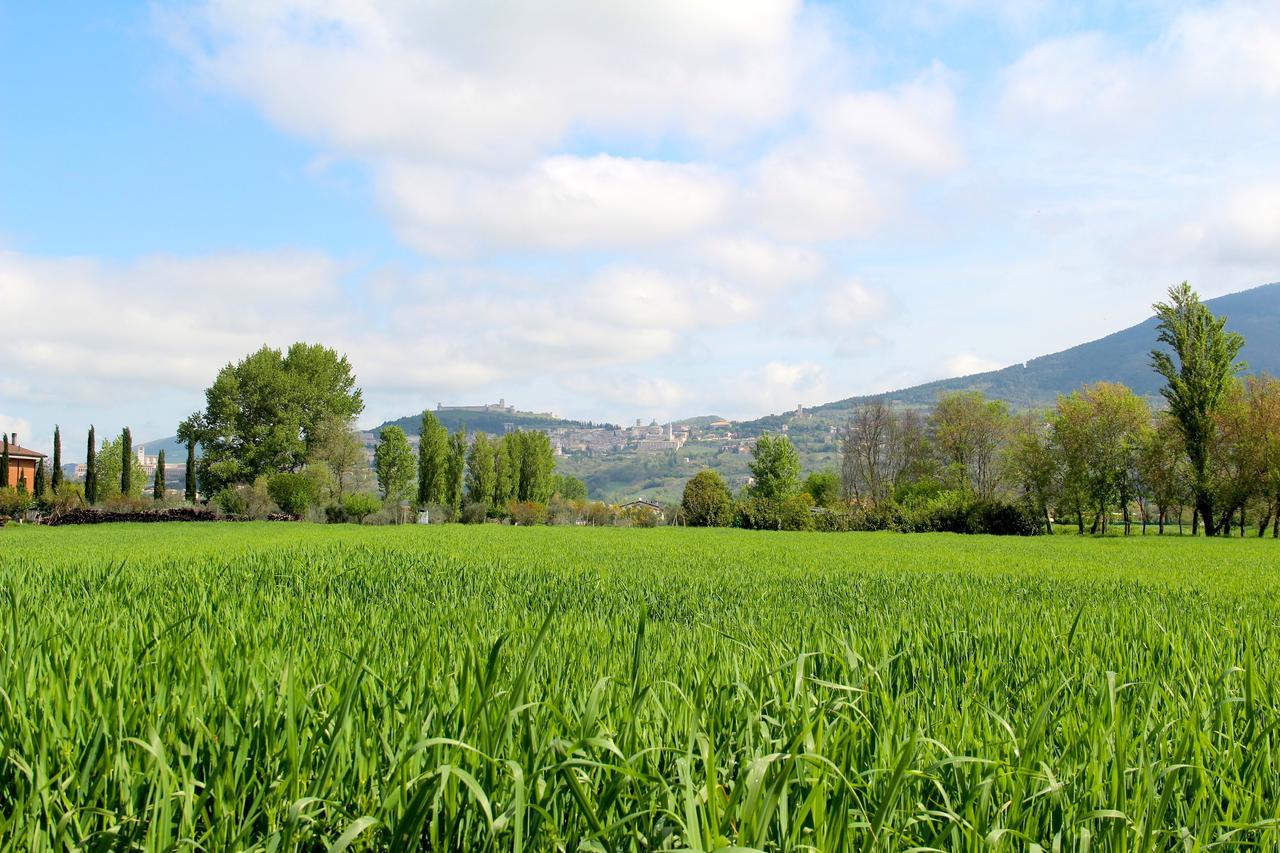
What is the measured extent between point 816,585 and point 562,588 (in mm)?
3189

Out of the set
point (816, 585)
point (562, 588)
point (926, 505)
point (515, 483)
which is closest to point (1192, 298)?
point (926, 505)

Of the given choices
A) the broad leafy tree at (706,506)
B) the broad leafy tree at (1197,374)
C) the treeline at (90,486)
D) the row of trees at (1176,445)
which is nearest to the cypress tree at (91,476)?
the treeline at (90,486)

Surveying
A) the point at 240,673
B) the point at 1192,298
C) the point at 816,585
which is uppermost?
the point at 1192,298

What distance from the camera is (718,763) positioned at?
81.0 inches

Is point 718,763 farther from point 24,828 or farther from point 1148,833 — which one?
point 24,828

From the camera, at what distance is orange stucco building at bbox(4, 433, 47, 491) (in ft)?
215

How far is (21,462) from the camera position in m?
67.7

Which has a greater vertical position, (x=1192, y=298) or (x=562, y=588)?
(x=1192, y=298)

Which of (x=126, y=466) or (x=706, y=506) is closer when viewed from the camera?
(x=706, y=506)

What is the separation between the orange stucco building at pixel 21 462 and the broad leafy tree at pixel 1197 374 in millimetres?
76898

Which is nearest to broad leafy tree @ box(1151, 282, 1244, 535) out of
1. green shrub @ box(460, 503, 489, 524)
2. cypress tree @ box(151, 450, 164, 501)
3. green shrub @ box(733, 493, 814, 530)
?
green shrub @ box(733, 493, 814, 530)

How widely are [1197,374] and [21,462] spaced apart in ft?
272

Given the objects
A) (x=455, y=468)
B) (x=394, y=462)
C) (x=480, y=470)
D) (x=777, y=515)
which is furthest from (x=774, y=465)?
(x=394, y=462)

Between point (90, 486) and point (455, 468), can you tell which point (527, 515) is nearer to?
point (455, 468)
